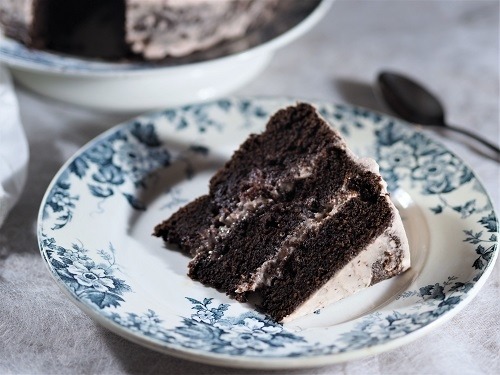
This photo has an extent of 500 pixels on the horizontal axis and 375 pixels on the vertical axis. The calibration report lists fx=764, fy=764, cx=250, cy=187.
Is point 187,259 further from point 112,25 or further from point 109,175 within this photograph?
point 112,25

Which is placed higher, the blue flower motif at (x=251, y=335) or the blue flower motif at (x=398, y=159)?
the blue flower motif at (x=398, y=159)

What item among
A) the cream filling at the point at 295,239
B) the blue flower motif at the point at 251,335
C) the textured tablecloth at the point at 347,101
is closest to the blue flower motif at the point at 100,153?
the textured tablecloth at the point at 347,101

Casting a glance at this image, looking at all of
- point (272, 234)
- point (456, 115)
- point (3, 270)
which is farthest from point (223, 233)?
point (456, 115)

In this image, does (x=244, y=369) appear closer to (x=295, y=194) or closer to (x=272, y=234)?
(x=272, y=234)

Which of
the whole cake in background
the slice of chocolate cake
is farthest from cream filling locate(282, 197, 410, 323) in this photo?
A: the whole cake in background

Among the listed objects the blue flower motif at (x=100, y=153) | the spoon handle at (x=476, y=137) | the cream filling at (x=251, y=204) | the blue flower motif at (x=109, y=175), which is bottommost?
the blue flower motif at (x=109, y=175)

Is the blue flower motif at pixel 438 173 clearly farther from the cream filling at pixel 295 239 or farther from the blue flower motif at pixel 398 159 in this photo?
the cream filling at pixel 295 239
